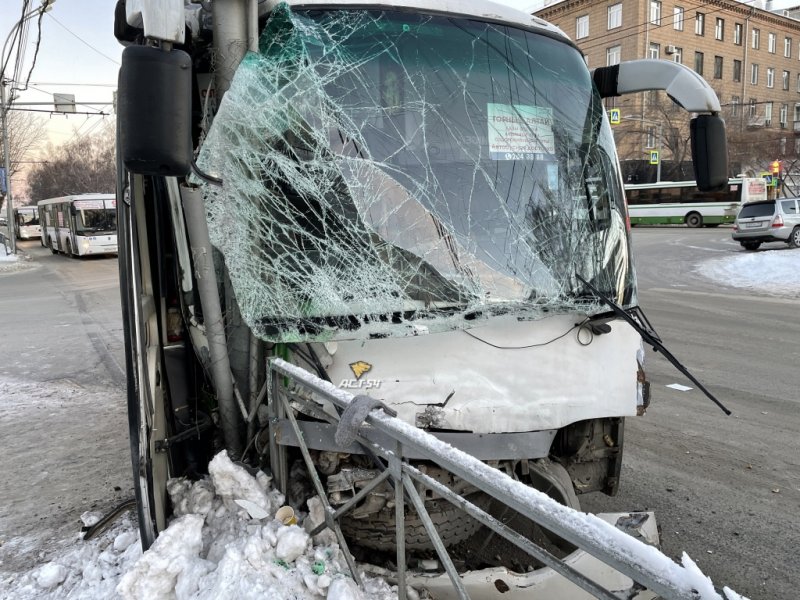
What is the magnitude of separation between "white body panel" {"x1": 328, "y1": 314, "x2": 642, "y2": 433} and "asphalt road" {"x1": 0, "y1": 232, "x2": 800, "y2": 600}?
1.47 meters

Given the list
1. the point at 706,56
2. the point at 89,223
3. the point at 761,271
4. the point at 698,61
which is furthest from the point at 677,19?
the point at 89,223

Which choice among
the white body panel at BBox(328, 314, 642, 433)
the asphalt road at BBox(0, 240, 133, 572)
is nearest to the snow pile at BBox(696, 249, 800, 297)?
the white body panel at BBox(328, 314, 642, 433)

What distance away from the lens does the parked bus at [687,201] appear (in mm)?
33812

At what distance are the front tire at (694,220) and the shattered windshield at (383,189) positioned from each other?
36.8 meters

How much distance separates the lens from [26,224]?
48.7 metres

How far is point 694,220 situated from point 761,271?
21.3 meters

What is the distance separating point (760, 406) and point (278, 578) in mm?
5423

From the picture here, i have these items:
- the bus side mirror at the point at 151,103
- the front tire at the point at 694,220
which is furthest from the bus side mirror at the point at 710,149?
the front tire at the point at 694,220

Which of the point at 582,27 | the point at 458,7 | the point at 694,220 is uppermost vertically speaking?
the point at 582,27

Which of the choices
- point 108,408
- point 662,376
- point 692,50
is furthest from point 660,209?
point 108,408

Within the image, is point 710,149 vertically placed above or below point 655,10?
below

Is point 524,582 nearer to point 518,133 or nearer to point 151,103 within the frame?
point 518,133

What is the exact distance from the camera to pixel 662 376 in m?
7.18

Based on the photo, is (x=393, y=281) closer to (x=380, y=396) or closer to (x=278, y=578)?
(x=380, y=396)
